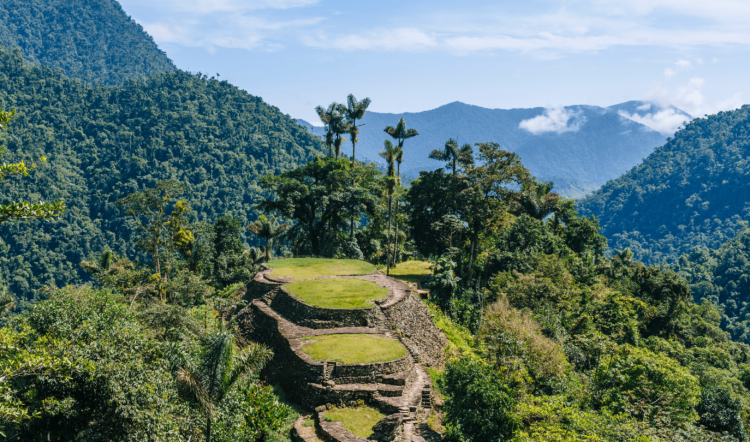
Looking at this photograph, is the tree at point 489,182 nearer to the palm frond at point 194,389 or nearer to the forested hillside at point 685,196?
the palm frond at point 194,389

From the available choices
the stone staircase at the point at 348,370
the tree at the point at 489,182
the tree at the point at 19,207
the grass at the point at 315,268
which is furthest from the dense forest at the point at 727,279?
the tree at the point at 19,207

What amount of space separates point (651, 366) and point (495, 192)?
689 inches

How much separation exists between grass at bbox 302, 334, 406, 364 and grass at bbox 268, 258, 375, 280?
790cm

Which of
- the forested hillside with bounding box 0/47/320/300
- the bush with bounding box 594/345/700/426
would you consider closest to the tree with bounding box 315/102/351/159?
the bush with bounding box 594/345/700/426

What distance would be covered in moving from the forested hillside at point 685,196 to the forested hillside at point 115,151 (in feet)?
382

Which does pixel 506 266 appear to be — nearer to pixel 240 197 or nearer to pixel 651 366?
pixel 651 366

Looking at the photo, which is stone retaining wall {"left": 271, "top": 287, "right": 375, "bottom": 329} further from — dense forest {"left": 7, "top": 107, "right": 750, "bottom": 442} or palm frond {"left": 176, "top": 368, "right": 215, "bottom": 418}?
palm frond {"left": 176, "top": 368, "right": 215, "bottom": 418}

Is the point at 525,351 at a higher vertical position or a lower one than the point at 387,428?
higher

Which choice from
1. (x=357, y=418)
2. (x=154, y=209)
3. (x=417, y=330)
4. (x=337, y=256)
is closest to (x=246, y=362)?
(x=357, y=418)

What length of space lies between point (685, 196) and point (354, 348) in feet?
593

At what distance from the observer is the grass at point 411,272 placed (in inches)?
1455

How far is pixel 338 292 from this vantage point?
26.2 metres

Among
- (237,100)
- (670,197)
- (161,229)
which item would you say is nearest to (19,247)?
(161,229)

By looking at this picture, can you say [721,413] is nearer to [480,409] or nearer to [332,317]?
[480,409]
